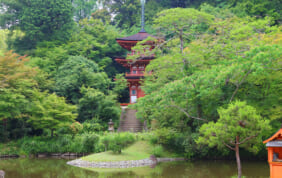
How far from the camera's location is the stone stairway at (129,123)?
77.9 feet

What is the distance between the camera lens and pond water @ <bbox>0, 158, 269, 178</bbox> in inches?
538

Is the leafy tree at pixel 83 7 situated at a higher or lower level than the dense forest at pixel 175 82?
higher

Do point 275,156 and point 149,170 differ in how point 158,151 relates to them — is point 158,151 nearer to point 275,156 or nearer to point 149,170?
point 149,170

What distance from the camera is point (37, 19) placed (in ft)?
104

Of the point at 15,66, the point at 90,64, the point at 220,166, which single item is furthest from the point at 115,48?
the point at 220,166

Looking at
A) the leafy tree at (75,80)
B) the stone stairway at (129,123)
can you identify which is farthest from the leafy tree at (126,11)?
the stone stairway at (129,123)

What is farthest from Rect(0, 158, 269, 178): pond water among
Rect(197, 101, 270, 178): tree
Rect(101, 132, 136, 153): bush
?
Rect(197, 101, 270, 178): tree

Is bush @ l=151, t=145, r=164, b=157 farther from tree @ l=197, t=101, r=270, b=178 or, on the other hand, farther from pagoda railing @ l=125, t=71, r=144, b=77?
pagoda railing @ l=125, t=71, r=144, b=77

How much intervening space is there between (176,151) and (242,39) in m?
7.40

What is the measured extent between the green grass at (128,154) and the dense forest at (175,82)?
3.47 feet

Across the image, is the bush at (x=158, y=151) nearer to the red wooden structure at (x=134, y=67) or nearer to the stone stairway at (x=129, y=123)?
the stone stairway at (x=129, y=123)

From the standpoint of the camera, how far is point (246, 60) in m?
13.2

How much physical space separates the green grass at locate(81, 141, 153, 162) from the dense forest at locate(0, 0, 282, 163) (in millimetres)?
1057

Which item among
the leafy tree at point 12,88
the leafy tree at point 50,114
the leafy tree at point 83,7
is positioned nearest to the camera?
the leafy tree at point 12,88
